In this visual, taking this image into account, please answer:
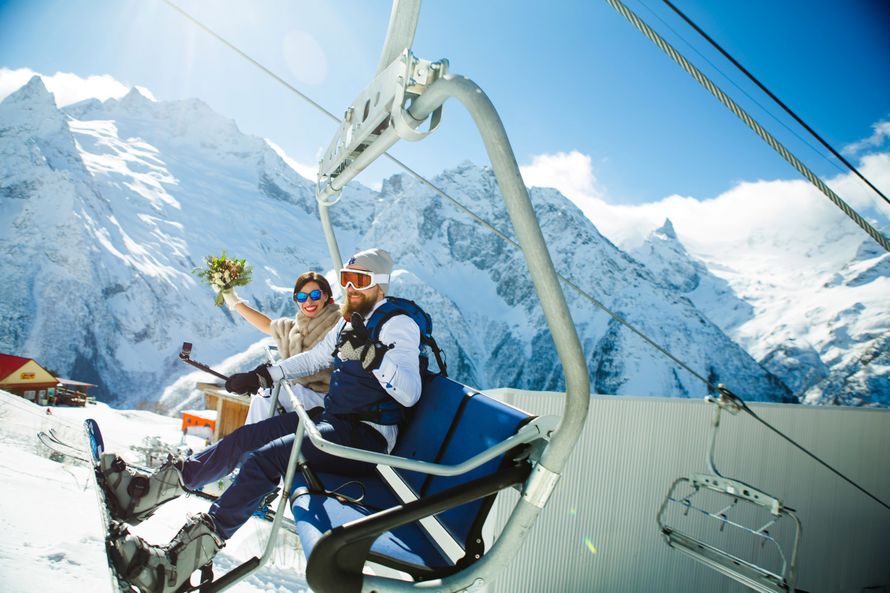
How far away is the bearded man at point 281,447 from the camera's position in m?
1.62

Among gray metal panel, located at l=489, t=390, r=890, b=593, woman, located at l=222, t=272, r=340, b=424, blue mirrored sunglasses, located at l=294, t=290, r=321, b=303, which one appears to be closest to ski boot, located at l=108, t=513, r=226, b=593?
woman, located at l=222, t=272, r=340, b=424

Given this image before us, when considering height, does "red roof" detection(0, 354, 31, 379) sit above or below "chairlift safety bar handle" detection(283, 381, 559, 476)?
below

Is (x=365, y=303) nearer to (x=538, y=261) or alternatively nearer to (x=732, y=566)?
(x=538, y=261)

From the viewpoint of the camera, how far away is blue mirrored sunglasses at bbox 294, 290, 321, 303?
3.21 m

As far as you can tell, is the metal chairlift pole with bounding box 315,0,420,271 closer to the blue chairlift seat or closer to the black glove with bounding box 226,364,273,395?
the blue chairlift seat

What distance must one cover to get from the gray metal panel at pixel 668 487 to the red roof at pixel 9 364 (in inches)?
1235

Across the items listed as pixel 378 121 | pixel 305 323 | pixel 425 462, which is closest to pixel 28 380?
pixel 305 323

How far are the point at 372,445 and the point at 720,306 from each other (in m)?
139

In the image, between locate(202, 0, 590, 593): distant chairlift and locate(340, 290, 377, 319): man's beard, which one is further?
locate(340, 290, 377, 319): man's beard

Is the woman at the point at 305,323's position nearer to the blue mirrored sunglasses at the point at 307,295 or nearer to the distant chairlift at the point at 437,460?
the blue mirrored sunglasses at the point at 307,295

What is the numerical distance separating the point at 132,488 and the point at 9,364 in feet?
113

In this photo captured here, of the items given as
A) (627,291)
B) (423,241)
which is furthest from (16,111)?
(627,291)

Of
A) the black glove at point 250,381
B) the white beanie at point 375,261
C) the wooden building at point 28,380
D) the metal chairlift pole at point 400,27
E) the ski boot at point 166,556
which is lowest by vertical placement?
the wooden building at point 28,380

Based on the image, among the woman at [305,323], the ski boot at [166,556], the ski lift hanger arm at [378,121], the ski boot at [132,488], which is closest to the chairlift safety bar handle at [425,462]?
the ski boot at [166,556]
